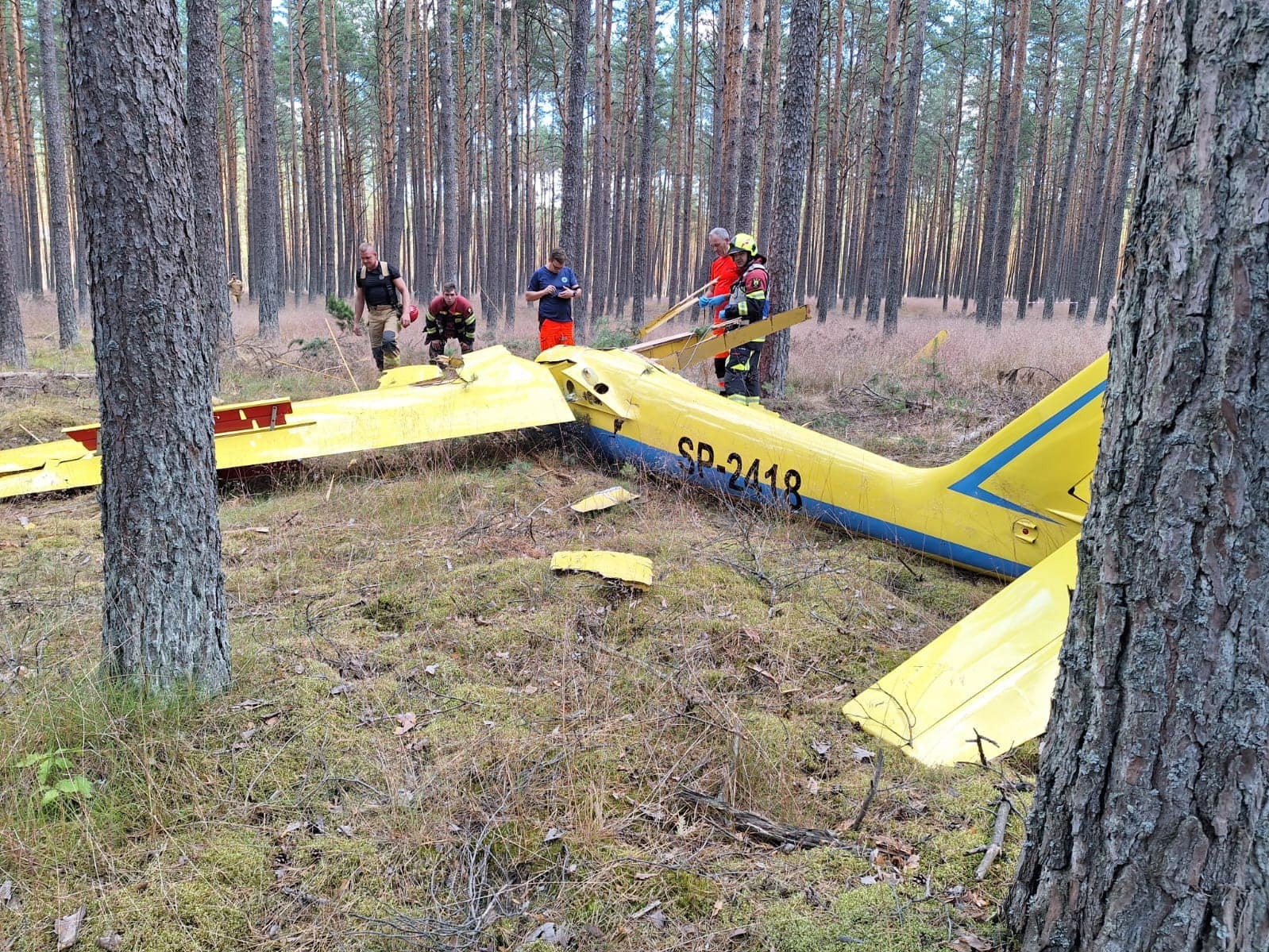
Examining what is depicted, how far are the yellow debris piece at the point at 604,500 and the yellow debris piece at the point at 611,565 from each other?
109cm

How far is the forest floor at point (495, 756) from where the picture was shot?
7.55 ft

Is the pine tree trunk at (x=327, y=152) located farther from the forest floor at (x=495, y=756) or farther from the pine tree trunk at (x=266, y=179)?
the forest floor at (x=495, y=756)

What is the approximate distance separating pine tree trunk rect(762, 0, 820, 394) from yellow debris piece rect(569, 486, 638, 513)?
5.07 meters

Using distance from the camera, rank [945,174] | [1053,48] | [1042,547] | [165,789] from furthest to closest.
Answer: [945,174] < [1053,48] < [1042,547] < [165,789]

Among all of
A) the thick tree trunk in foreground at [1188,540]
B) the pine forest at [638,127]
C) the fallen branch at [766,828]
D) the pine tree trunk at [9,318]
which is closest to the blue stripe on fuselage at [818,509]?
the fallen branch at [766,828]

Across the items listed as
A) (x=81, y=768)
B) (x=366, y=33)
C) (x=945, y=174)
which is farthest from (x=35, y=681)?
(x=945, y=174)

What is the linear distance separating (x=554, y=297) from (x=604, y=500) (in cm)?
508

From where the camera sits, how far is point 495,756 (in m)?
3.03

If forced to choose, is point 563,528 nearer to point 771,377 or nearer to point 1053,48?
point 771,377

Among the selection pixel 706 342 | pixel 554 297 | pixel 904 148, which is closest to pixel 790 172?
pixel 706 342

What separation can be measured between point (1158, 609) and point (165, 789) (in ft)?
10.1

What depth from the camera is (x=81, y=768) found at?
2.78 meters

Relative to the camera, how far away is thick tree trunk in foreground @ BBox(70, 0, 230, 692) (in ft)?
9.10

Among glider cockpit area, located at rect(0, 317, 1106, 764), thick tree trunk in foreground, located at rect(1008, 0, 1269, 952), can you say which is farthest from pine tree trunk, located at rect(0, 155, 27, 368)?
thick tree trunk in foreground, located at rect(1008, 0, 1269, 952)
